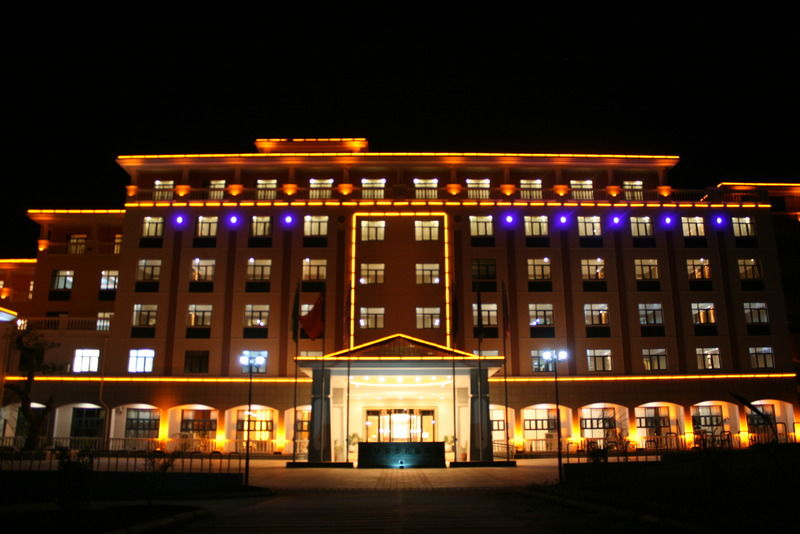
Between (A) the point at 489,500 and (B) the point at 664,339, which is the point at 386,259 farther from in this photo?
(A) the point at 489,500

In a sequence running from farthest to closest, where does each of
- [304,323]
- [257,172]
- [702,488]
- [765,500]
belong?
[257,172], [304,323], [702,488], [765,500]

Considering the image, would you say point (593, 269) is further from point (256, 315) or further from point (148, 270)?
point (148, 270)

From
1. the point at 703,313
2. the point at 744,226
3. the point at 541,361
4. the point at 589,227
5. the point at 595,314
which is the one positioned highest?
the point at 744,226

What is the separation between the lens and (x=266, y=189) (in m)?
44.4

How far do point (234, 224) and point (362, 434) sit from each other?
15054 millimetres

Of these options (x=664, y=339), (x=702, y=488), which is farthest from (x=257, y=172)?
(x=702, y=488)

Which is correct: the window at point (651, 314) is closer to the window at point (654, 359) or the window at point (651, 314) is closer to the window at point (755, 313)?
the window at point (654, 359)

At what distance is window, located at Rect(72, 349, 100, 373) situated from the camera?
43.0 metres

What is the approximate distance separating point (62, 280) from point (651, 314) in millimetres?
38354

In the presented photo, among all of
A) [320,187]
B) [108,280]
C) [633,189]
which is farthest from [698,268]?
[108,280]

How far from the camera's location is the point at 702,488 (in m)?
13.3

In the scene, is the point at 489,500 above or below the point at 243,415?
below

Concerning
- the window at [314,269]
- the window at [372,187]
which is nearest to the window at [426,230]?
A: the window at [372,187]

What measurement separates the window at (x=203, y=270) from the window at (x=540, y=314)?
19547 mm
